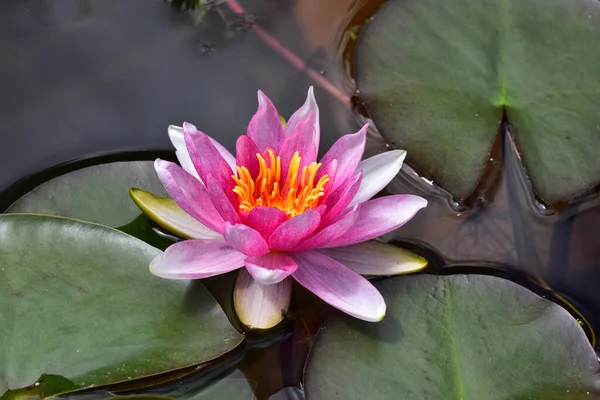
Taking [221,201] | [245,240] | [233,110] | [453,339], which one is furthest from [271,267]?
[233,110]

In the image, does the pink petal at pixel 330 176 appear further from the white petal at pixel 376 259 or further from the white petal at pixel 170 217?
the white petal at pixel 170 217

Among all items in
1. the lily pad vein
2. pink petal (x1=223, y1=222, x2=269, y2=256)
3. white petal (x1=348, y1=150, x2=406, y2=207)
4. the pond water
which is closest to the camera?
pink petal (x1=223, y1=222, x2=269, y2=256)

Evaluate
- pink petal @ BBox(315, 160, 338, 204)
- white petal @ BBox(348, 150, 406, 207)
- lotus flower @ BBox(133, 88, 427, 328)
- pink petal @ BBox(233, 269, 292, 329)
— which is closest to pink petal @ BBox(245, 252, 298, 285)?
lotus flower @ BBox(133, 88, 427, 328)

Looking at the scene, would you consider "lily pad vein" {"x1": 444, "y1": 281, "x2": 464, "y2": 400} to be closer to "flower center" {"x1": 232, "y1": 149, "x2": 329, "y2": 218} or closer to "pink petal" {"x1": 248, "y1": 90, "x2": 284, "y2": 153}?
"flower center" {"x1": 232, "y1": 149, "x2": 329, "y2": 218}

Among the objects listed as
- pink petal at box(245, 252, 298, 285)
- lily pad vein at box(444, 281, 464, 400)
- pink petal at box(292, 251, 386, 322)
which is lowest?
lily pad vein at box(444, 281, 464, 400)

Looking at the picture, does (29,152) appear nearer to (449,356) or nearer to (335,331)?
(335,331)

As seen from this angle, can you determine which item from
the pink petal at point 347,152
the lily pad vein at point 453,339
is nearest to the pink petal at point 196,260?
the pink petal at point 347,152

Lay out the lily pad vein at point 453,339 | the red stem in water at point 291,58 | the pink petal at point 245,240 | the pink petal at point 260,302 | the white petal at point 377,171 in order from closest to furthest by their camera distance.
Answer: the pink petal at point 245,240
the lily pad vein at point 453,339
the pink petal at point 260,302
the white petal at point 377,171
the red stem in water at point 291,58
